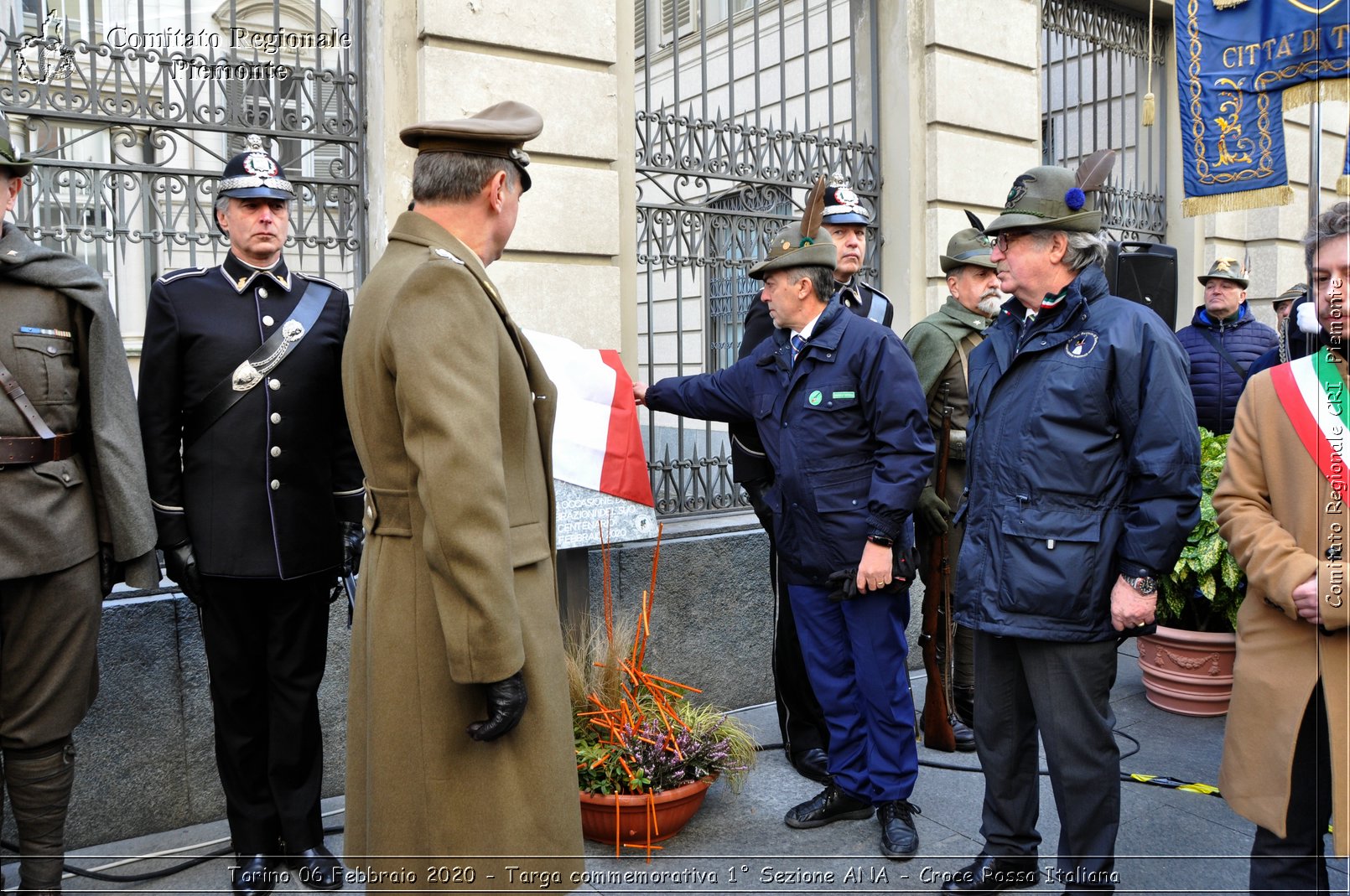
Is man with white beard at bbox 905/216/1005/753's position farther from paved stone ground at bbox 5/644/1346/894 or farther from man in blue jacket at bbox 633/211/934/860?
man in blue jacket at bbox 633/211/934/860

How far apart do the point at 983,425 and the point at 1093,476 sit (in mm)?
401

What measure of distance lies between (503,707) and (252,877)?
181cm

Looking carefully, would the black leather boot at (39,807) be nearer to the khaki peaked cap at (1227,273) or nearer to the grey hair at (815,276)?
the grey hair at (815,276)

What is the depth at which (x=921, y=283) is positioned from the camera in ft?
22.0

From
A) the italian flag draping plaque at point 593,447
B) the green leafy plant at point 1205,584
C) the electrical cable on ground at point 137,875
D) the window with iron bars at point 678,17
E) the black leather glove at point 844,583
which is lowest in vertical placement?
the electrical cable on ground at point 137,875

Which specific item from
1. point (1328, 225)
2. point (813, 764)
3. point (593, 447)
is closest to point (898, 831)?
point (813, 764)

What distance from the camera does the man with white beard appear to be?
192 inches

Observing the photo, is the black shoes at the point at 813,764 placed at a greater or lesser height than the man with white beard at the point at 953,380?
lesser

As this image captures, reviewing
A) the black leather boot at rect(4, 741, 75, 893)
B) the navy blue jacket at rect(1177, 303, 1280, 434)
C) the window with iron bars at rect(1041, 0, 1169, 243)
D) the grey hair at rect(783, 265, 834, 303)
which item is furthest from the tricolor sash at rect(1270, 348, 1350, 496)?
the window with iron bars at rect(1041, 0, 1169, 243)

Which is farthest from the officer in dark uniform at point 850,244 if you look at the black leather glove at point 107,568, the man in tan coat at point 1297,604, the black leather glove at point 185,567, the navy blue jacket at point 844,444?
the black leather glove at point 107,568

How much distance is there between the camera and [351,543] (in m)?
3.79

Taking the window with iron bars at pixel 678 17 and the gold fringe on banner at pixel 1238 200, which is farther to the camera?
the window with iron bars at pixel 678 17

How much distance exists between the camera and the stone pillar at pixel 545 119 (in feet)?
15.9

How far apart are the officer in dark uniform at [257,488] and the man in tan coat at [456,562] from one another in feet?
3.52
